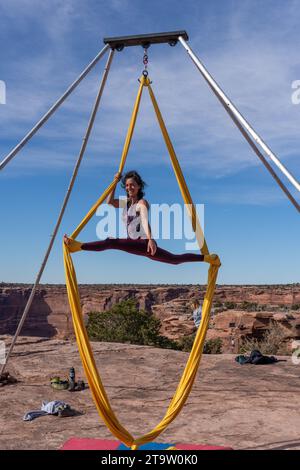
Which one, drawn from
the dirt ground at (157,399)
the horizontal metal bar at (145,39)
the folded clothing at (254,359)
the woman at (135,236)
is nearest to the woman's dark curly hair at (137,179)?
the woman at (135,236)

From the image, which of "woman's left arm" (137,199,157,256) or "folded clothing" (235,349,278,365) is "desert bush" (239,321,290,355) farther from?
"woman's left arm" (137,199,157,256)

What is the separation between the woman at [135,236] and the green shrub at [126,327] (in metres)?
20.0

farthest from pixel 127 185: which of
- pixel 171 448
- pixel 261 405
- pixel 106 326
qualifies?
pixel 106 326

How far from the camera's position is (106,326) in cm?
2766

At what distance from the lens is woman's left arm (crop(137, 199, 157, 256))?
19.8ft

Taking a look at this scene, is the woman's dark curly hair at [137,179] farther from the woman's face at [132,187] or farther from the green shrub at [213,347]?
the green shrub at [213,347]

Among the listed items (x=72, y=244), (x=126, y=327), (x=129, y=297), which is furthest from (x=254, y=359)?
(x=129, y=297)

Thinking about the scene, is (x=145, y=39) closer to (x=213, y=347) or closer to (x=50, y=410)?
(x=50, y=410)

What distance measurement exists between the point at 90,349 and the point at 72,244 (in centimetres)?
140

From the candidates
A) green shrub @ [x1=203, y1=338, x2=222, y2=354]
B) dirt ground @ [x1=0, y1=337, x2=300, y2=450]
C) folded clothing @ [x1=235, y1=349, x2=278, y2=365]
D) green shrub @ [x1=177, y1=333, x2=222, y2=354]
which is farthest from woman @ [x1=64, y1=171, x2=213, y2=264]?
green shrub @ [x1=203, y1=338, x2=222, y2=354]

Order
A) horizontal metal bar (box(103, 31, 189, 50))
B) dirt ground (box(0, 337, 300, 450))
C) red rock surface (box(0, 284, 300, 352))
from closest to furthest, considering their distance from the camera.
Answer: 1. horizontal metal bar (box(103, 31, 189, 50))
2. dirt ground (box(0, 337, 300, 450))
3. red rock surface (box(0, 284, 300, 352))

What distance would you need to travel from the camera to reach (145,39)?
709 cm
